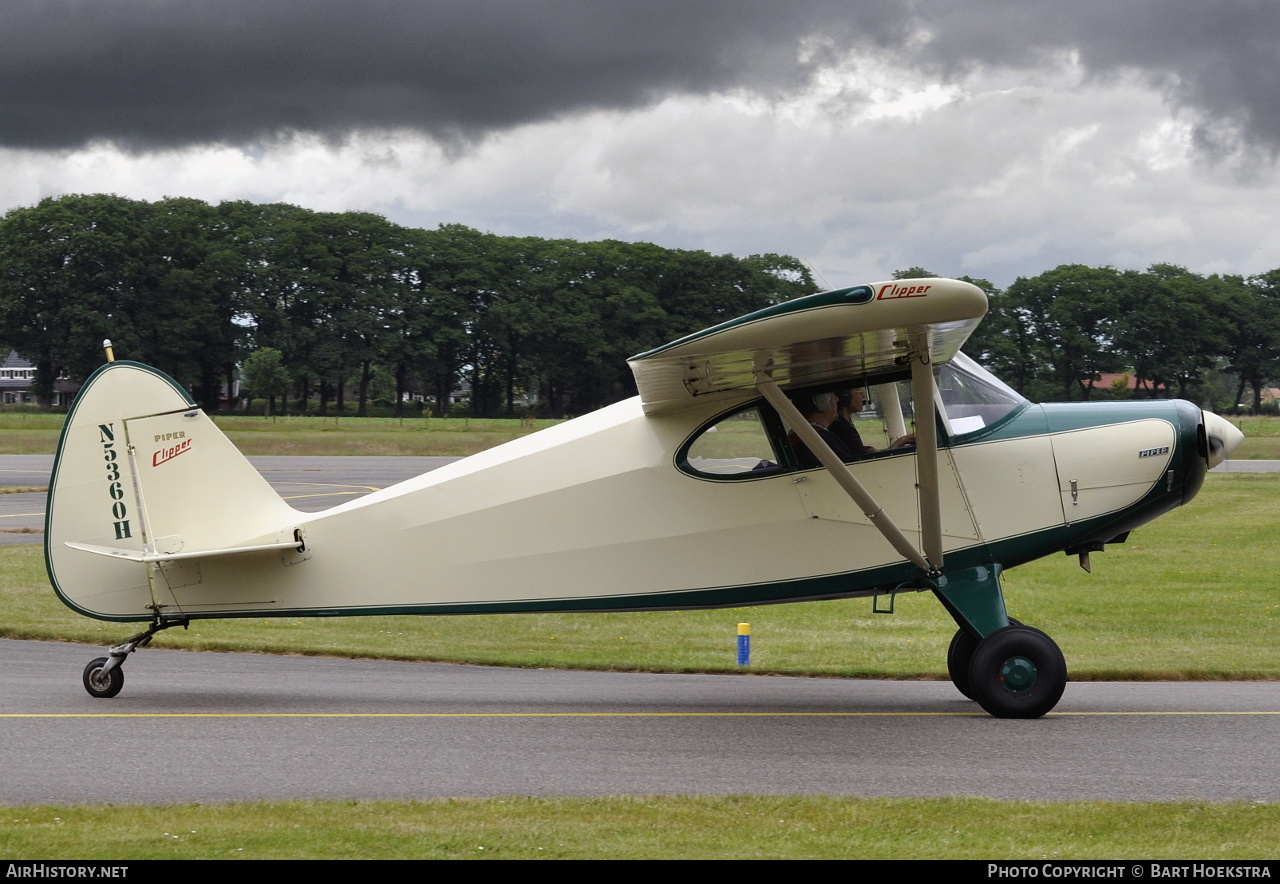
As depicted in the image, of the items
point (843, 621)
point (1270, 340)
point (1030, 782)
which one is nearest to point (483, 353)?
point (1270, 340)

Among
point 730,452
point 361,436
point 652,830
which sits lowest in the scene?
point 652,830

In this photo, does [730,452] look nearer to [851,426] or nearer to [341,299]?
[851,426]

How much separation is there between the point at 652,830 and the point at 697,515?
11.4 feet

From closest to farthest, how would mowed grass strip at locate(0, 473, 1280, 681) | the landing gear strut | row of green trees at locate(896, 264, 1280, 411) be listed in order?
1. the landing gear strut
2. mowed grass strip at locate(0, 473, 1280, 681)
3. row of green trees at locate(896, 264, 1280, 411)

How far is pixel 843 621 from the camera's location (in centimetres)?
1515

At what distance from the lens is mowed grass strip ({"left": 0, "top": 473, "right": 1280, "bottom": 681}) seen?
12.1m

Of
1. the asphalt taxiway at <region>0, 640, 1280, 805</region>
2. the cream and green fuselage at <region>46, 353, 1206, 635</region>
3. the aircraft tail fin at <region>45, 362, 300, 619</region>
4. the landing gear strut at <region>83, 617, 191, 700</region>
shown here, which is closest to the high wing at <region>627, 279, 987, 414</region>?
the cream and green fuselage at <region>46, 353, 1206, 635</region>

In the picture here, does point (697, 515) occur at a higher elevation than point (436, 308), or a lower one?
lower

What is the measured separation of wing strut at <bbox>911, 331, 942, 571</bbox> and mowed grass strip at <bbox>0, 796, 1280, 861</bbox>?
8.74ft

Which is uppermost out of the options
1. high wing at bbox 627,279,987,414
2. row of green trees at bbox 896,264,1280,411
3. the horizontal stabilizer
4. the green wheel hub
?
row of green trees at bbox 896,264,1280,411

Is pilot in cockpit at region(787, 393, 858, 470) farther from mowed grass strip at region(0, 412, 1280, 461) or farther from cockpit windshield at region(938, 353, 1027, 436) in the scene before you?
mowed grass strip at region(0, 412, 1280, 461)

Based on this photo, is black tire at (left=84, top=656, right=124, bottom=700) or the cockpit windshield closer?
the cockpit windshield

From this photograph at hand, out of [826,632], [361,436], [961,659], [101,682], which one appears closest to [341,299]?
[361,436]

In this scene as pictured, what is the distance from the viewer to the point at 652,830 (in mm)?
6008
